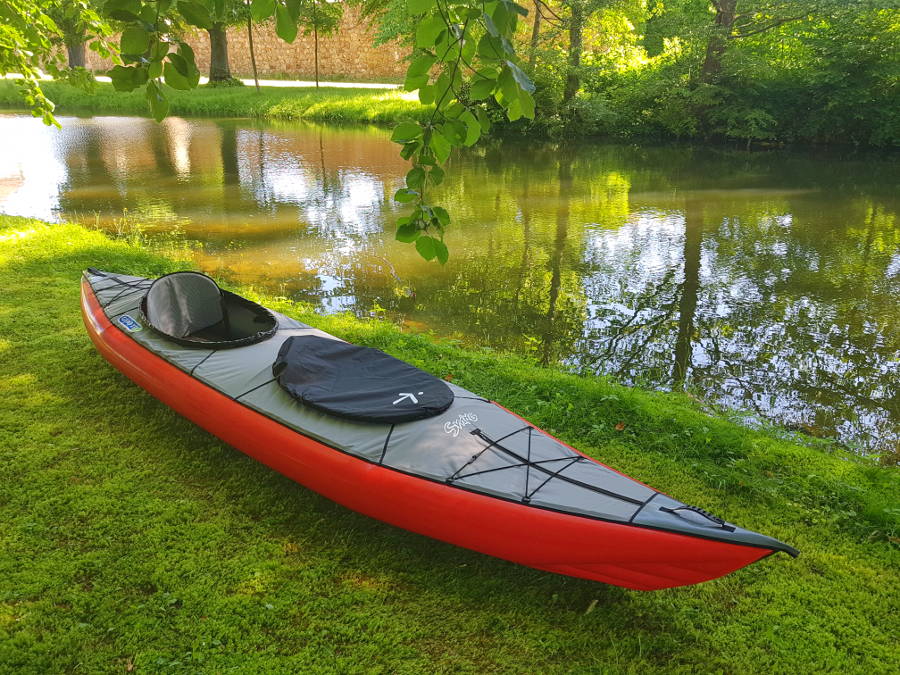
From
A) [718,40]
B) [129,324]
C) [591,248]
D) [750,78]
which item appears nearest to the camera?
[129,324]

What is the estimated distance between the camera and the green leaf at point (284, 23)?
1.22m

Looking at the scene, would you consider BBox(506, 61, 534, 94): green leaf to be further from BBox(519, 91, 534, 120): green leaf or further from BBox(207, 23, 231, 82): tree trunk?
BBox(207, 23, 231, 82): tree trunk

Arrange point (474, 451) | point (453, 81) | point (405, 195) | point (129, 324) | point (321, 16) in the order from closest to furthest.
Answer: point (453, 81) < point (405, 195) < point (474, 451) < point (129, 324) < point (321, 16)

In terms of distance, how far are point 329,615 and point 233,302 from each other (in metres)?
2.55

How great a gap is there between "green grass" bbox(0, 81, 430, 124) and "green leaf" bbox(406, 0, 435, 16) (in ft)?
60.5

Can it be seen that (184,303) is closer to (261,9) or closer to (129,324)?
(129,324)

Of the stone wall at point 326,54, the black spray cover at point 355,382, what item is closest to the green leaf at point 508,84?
the black spray cover at point 355,382

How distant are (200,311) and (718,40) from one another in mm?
16410

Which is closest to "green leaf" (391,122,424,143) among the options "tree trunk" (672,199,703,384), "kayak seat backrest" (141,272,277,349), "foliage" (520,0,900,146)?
"kayak seat backrest" (141,272,277,349)

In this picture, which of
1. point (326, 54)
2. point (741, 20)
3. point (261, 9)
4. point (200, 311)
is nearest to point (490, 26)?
point (261, 9)

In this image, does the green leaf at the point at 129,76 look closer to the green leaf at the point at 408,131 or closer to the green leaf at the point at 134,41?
the green leaf at the point at 134,41

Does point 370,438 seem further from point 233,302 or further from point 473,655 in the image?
point 233,302

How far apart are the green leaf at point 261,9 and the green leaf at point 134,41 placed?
0.20 m

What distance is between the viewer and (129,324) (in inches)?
166
